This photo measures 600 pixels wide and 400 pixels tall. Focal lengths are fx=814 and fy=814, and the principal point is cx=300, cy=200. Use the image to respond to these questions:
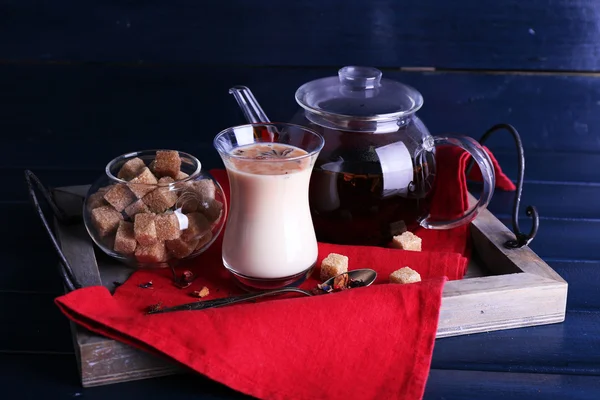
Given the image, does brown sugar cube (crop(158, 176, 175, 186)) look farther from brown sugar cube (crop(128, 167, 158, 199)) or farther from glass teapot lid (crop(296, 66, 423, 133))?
glass teapot lid (crop(296, 66, 423, 133))

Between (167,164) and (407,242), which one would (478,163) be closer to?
(407,242)

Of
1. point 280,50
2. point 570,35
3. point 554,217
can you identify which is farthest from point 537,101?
point 280,50

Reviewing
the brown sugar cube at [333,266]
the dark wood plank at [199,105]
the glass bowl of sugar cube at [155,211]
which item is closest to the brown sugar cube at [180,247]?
the glass bowl of sugar cube at [155,211]

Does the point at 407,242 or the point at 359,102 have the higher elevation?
the point at 359,102

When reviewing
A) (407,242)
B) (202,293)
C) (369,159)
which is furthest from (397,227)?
(202,293)

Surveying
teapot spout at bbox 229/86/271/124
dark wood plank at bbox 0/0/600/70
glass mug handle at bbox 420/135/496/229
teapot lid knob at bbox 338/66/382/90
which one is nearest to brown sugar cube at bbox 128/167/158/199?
teapot spout at bbox 229/86/271/124

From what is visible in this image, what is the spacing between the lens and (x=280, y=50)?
6.36 feet

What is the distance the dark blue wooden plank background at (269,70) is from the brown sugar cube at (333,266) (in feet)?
1.83

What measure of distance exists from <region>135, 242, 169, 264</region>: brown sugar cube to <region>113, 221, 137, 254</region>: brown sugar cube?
0.01m

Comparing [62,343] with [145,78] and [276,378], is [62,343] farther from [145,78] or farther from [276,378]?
[145,78]

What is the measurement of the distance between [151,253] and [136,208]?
72 mm

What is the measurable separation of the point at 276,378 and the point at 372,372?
12 cm

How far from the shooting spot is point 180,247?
49.5 inches

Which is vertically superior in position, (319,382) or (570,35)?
(570,35)
